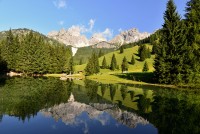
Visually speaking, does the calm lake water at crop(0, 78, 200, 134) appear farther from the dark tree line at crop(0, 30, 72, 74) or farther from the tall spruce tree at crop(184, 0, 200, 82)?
the dark tree line at crop(0, 30, 72, 74)

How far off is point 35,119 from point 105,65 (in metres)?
137

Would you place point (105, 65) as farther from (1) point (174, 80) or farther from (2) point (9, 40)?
(1) point (174, 80)

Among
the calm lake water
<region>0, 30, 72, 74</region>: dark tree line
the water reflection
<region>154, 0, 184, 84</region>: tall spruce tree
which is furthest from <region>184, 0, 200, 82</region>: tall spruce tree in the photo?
<region>0, 30, 72, 74</region>: dark tree line

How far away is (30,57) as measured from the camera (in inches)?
4732

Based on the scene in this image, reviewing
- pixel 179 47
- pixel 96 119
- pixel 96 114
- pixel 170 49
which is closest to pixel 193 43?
pixel 179 47

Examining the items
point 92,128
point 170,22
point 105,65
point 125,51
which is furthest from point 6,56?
point 92,128

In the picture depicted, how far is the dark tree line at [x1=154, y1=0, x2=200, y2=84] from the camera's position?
56.5m

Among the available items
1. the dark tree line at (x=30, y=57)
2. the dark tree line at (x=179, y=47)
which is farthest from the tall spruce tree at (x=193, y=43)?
the dark tree line at (x=30, y=57)

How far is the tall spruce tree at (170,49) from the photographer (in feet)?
194

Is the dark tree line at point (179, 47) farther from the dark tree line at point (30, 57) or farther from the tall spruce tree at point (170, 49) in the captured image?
the dark tree line at point (30, 57)

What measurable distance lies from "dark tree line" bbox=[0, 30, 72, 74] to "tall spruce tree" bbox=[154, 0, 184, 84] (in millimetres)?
72183

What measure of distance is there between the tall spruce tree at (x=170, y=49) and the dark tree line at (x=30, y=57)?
72.2 m

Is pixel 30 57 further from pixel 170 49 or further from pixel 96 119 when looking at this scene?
pixel 96 119

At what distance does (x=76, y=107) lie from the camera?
1232 inches
